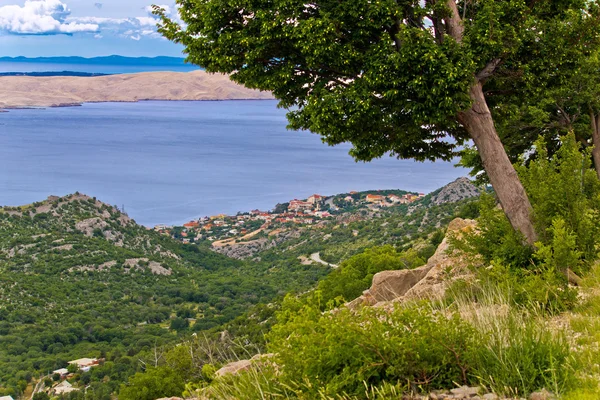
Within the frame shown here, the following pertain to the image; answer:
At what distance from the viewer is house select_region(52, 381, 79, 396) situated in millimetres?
32263

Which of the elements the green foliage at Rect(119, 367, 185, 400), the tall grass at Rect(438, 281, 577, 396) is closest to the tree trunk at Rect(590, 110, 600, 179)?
the green foliage at Rect(119, 367, 185, 400)

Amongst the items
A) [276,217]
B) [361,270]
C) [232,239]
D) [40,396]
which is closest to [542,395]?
[361,270]

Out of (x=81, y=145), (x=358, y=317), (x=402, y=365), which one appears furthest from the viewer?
(x=81, y=145)

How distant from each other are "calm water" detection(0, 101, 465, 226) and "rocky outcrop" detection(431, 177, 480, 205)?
45647 mm

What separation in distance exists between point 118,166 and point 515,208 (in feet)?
455

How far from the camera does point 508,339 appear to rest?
14.0 feet

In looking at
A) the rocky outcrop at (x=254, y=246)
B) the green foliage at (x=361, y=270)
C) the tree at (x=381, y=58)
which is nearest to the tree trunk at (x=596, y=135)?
the green foliage at (x=361, y=270)

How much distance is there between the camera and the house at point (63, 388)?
106 feet

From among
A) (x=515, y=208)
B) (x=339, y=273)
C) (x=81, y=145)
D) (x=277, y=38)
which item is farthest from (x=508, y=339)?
(x=81, y=145)

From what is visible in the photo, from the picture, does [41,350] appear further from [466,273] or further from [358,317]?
[358,317]

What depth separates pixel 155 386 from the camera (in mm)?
17641

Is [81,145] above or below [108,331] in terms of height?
above

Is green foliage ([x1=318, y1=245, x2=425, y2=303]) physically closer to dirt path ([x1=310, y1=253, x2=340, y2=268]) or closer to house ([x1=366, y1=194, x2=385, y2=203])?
dirt path ([x1=310, y1=253, x2=340, y2=268])

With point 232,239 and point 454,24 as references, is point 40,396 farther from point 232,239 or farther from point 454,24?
point 232,239
